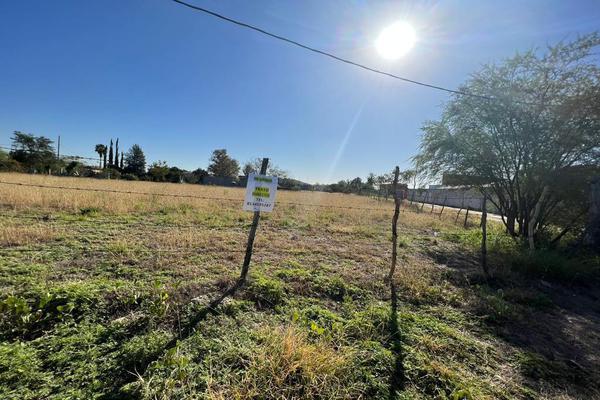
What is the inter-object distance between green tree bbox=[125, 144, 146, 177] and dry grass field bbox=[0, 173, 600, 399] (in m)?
51.9

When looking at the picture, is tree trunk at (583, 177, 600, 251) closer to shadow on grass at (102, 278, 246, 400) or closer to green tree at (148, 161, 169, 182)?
shadow on grass at (102, 278, 246, 400)

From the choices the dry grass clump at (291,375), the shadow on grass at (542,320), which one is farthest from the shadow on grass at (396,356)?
the shadow on grass at (542,320)

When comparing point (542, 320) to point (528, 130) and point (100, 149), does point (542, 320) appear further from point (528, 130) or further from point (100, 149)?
point (100, 149)

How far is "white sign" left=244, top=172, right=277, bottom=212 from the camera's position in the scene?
3.78 meters

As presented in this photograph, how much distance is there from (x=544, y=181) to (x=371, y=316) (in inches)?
348

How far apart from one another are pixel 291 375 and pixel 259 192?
2.42 metres

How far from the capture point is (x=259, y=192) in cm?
381

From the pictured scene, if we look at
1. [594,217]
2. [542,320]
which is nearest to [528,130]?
[594,217]

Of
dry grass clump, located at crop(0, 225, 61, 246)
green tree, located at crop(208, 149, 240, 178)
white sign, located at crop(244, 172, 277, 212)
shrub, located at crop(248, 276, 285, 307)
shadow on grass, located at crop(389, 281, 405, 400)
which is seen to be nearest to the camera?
shadow on grass, located at crop(389, 281, 405, 400)

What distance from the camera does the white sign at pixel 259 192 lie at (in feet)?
12.4

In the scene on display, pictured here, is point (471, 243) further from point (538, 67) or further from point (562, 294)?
point (538, 67)

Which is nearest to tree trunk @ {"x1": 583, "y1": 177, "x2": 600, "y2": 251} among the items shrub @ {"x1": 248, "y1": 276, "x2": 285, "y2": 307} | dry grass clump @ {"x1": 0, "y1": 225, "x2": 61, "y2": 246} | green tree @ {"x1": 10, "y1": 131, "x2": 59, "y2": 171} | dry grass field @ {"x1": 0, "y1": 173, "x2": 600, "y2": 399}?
dry grass field @ {"x1": 0, "y1": 173, "x2": 600, "y2": 399}

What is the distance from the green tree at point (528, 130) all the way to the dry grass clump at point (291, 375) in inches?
369

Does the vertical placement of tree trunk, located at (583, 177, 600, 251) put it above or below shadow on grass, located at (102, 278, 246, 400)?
above
